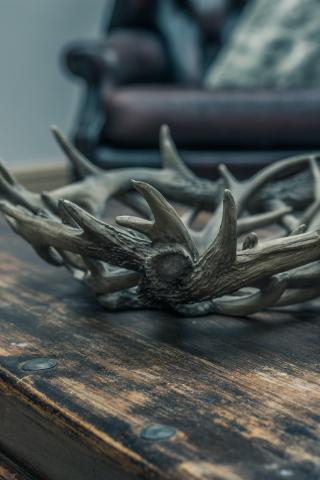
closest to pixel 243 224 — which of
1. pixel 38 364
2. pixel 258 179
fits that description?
pixel 258 179

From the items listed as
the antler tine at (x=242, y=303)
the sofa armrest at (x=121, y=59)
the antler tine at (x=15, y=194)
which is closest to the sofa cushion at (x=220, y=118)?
the sofa armrest at (x=121, y=59)

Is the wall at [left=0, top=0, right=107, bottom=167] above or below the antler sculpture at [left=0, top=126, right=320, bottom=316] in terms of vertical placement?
above

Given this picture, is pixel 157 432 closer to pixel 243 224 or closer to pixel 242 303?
pixel 242 303

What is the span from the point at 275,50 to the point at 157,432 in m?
1.93

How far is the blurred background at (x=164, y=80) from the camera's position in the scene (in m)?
2.09

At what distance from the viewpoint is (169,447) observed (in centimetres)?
54

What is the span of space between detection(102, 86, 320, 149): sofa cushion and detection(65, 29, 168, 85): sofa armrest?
178 millimetres

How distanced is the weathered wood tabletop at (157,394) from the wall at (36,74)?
7.04ft

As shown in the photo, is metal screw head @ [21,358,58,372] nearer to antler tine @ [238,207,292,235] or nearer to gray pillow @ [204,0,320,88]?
antler tine @ [238,207,292,235]

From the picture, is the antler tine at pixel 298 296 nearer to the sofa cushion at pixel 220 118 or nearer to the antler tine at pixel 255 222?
the antler tine at pixel 255 222

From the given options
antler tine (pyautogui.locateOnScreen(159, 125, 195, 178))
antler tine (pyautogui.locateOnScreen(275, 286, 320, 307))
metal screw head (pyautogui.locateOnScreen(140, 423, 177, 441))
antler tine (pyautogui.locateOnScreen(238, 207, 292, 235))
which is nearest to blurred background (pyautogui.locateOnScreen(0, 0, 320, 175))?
antler tine (pyautogui.locateOnScreen(159, 125, 195, 178))

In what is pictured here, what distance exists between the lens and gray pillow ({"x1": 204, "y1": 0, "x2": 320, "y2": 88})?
7.47ft

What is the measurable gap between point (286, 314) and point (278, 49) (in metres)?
1.62

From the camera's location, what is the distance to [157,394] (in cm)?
64
